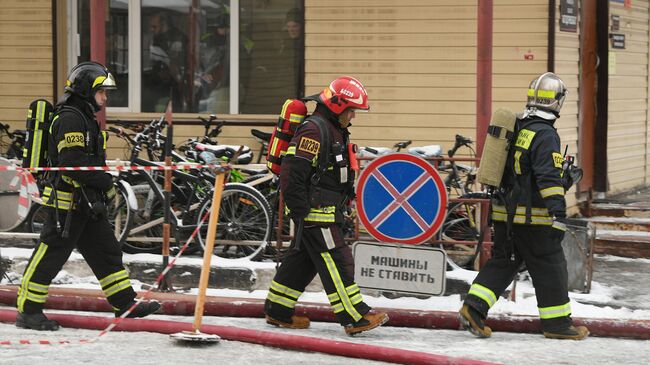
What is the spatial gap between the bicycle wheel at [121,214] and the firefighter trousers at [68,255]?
2247 millimetres

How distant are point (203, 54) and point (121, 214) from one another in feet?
9.10

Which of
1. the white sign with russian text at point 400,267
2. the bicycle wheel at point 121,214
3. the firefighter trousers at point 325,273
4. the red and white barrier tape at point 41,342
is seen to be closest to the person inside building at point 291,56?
the bicycle wheel at point 121,214

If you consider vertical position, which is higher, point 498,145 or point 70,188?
point 498,145

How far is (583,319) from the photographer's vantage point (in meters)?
8.69

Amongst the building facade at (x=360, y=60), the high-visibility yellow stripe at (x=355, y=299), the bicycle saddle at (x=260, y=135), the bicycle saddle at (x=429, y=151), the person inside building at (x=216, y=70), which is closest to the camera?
the high-visibility yellow stripe at (x=355, y=299)

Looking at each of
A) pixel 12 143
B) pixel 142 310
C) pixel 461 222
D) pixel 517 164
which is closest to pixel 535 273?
pixel 517 164

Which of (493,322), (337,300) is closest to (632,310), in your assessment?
(493,322)

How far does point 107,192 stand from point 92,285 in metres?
2.07

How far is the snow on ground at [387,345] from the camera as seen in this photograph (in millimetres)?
7566

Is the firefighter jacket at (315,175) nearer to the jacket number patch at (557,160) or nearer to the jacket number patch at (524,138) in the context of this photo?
the jacket number patch at (524,138)

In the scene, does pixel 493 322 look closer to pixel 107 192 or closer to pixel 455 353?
pixel 455 353

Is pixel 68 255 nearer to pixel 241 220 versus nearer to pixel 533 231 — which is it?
pixel 241 220

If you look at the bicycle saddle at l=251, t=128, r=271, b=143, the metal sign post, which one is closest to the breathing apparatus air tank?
the metal sign post

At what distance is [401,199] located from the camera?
891 cm
